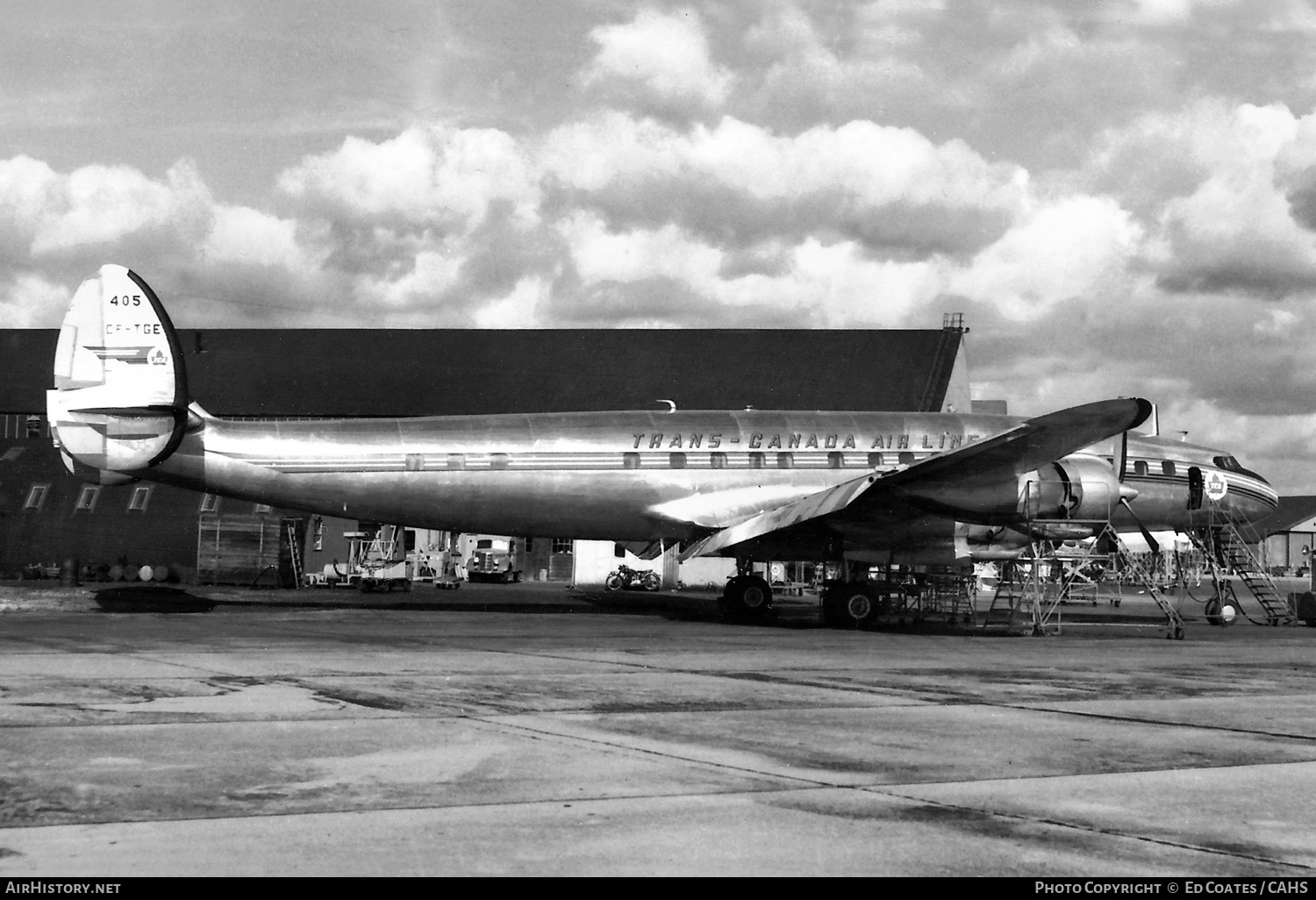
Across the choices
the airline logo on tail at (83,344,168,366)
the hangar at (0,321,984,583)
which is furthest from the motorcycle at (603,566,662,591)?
the airline logo on tail at (83,344,168,366)

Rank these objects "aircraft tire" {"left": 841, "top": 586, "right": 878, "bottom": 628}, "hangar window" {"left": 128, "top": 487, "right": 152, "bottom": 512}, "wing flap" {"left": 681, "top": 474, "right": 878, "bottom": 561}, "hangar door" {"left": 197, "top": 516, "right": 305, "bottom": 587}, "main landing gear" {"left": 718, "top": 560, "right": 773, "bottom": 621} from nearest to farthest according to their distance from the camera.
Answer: "wing flap" {"left": 681, "top": 474, "right": 878, "bottom": 561} < "aircraft tire" {"left": 841, "top": 586, "right": 878, "bottom": 628} < "main landing gear" {"left": 718, "top": 560, "right": 773, "bottom": 621} < "hangar door" {"left": 197, "top": 516, "right": 305, "bottom": 587} < "hangar window" {"left": 128, "top": 487, "right": 152, "bottom": 512}

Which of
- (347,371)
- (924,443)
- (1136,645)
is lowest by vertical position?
(1136,645)

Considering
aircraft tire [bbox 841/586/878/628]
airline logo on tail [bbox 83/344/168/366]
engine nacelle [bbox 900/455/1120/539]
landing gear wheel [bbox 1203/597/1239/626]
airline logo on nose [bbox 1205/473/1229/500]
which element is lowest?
landing gear wheel [bbox 1203/597/1239/626]

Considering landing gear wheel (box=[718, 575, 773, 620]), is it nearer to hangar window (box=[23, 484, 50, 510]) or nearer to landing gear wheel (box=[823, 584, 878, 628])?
landing gear wheel (box=[823, 584, 878, 628])

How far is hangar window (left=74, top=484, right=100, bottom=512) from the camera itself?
194ft

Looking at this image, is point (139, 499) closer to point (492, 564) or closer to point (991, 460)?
point (492, 564)

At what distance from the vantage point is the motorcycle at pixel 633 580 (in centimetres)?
5209

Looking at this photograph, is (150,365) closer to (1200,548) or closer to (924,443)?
(924,443)

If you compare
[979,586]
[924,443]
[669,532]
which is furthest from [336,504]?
[979,586]

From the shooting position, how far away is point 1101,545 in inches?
1412

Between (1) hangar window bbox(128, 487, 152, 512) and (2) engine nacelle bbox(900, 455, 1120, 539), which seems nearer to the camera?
(2) engine nacelle bbox(900, 455, 1120, 539)

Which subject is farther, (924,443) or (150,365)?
(924,443)

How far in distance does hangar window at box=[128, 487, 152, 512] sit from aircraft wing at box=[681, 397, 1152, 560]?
3895 cm

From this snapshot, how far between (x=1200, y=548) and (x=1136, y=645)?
1199 centimetres
